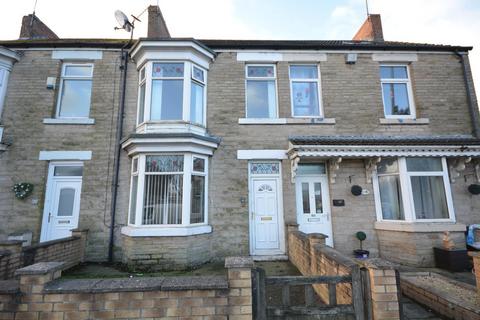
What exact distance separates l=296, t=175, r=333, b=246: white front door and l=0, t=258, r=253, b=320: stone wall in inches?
186

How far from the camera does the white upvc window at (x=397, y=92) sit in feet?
26.8

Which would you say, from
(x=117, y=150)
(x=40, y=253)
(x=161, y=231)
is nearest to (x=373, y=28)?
(x=117, y=150)

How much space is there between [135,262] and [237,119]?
487 cm

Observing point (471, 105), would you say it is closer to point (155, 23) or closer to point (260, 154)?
point (260, 154)

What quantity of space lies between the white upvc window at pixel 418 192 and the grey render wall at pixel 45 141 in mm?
8249

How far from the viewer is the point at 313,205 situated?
757 centimetres

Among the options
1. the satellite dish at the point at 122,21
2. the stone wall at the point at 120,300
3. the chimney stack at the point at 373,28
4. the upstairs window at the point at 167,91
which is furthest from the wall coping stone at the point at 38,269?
the chimney stack at the point at 373,28

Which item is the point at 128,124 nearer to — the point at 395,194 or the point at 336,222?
the point at 336,222

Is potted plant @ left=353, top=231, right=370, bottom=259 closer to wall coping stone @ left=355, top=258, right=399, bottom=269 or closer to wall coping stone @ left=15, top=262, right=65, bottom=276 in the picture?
wall coping stone @ left=355, top=258, right=399, bottom=269

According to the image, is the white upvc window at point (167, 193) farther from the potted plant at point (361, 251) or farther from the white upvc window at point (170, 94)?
the potted plant at point (361, 251)

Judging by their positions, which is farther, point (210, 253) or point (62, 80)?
point (62, 80)

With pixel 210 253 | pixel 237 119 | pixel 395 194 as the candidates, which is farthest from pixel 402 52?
pixel 210 253

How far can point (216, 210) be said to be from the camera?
717 centimetres

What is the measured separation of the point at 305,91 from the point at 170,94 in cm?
434
